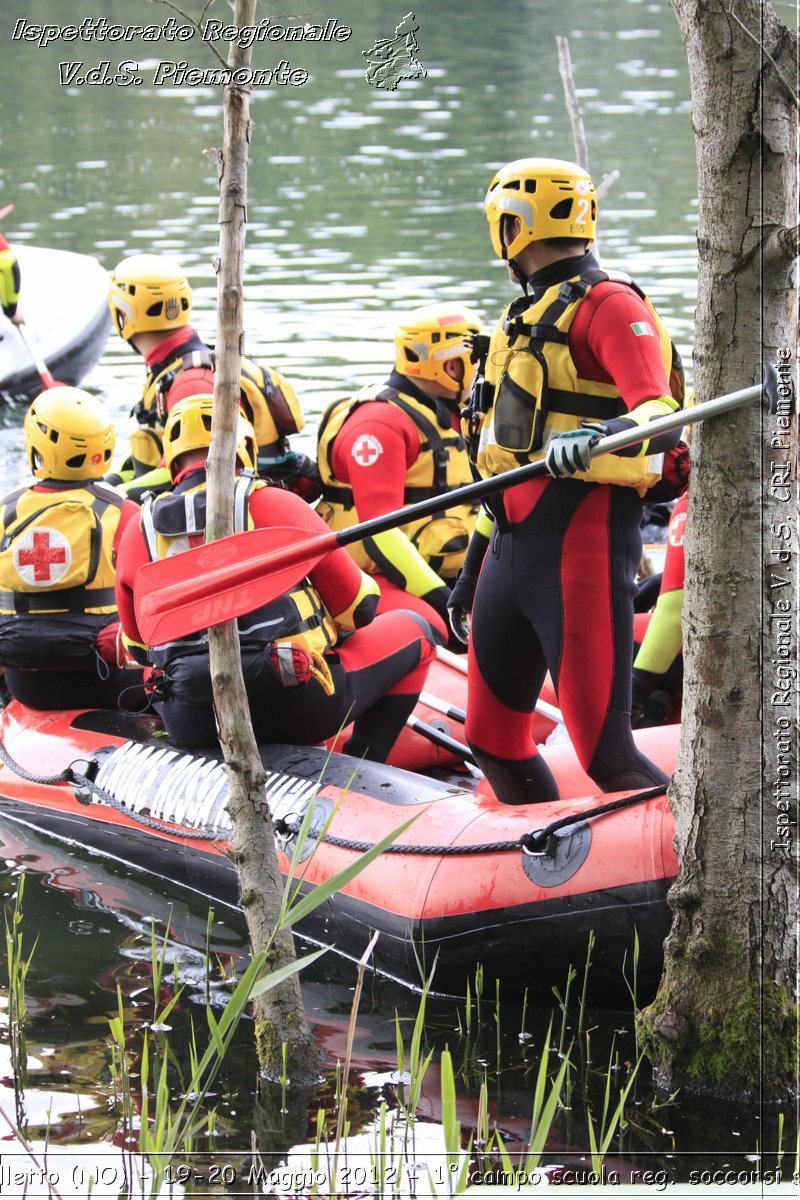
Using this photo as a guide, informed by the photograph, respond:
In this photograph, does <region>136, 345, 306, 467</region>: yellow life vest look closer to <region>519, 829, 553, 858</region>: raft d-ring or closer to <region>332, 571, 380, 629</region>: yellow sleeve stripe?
<region>332, 571, 380, 629</region>: yellow sleeve stripe

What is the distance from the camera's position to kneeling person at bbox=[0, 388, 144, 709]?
5254 millimetres

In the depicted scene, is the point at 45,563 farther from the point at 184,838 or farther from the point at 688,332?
the point at 688,332

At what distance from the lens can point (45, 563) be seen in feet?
17.3

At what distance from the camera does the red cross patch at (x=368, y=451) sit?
19.3 feet

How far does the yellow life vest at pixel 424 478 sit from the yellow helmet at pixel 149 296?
910mm

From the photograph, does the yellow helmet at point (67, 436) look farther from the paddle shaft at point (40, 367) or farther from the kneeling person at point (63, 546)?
the paddle shaft at point (40, 367)

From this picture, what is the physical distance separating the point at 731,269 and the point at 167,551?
202cm

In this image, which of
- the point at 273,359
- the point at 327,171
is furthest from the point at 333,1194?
the point at 327,171

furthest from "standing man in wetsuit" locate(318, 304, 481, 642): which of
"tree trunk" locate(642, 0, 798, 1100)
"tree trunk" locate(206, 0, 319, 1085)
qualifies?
"tree trunk" locate(642, 0, 798, 1100)

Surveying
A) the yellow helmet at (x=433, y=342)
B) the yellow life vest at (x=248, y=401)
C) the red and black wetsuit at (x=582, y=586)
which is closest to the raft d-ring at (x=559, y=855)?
the red and black wetsuit at (x=582, y=586)

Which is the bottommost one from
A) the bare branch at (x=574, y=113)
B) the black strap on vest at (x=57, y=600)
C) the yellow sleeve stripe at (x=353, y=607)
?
the yellow sleeve stripe at (x=353, y=607)

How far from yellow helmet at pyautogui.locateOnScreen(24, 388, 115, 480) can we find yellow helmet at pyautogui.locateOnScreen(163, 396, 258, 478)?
680 millimetres

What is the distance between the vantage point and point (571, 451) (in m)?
3.34

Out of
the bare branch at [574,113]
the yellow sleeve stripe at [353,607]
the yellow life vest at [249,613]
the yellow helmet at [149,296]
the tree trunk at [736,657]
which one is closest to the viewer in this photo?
the tree trunk at [736,657]
